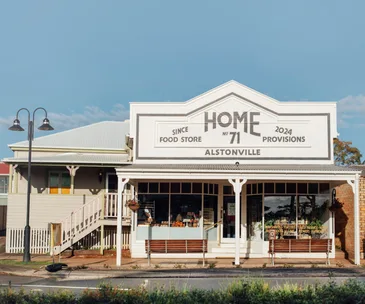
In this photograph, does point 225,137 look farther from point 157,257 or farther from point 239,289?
point 239,289

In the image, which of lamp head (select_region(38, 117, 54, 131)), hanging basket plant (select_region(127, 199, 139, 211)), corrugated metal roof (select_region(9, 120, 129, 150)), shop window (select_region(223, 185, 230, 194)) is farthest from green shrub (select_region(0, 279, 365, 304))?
corrugated metal roof (select_region(9, 120, 129, 150))

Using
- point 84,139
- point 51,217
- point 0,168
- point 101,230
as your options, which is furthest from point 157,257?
point 0,168

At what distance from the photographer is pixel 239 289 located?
313 inches

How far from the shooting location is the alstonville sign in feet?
63.1

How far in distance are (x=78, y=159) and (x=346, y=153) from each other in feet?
114

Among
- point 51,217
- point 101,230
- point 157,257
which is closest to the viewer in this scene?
point 157,257

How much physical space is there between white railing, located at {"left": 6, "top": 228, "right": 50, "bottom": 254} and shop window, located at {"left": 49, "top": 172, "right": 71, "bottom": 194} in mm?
2303

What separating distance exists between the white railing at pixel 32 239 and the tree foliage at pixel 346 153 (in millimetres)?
35231

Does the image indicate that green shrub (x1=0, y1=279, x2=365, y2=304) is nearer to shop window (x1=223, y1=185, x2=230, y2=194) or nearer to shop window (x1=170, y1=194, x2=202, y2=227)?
shop window (x1=170, y1=194, x2=202, y2=227)

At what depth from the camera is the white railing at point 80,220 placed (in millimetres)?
20094

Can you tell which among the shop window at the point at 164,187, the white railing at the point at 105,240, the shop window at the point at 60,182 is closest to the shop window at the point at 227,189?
the shop window at the point at 164,187

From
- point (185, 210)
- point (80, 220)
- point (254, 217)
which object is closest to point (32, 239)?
point (80, 220)

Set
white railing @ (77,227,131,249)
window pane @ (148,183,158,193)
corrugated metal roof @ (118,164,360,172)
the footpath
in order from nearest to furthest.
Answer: the footpath
corrugated metal roof @ (118,164,360,172)
window pane @ (148,183,158,193)
white railing @ (77,227,131,249)

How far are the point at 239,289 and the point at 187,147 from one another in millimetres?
11769
